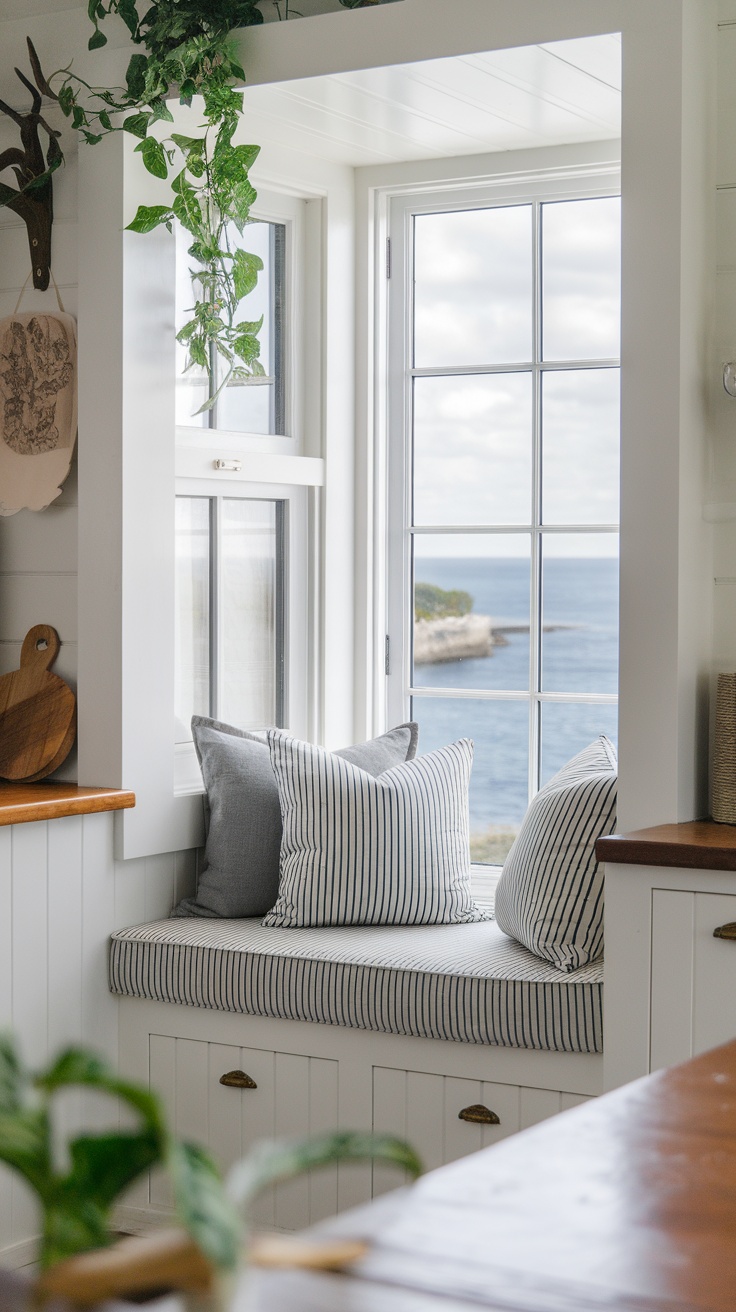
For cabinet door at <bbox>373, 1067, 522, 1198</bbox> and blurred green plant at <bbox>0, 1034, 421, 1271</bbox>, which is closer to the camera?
blurred green plant at <bbox>0, 1034, 421, 1271</bbox>

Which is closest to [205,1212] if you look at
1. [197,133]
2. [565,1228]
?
[565,1228]

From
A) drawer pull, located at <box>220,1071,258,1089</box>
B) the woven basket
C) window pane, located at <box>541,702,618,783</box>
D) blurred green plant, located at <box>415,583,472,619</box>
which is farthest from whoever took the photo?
blurred green plant, located at <box>415,583,472,619</box>

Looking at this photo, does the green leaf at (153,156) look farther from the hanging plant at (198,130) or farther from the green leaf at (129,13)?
the green leaf at (129,13)

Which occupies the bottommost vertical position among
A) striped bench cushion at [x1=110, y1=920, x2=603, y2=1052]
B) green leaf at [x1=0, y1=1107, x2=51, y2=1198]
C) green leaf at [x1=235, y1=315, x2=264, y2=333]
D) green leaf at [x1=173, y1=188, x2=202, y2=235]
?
striped bench cushion at [x1=110, y1=920, x2=603, y2=1052]

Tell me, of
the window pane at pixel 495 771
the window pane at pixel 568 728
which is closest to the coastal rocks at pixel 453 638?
the window pane at pixel 495 771

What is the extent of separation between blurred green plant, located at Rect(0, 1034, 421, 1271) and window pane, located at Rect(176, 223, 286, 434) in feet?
9.90

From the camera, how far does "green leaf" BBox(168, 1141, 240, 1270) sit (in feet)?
1.41

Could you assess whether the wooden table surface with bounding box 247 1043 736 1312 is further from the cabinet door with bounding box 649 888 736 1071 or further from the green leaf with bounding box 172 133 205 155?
the green leaf with bounding box 172 133 205 155

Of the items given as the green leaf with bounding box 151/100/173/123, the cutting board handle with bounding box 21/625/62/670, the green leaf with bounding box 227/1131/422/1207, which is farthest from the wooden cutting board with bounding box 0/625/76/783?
the green leaf with bounding box 227/1131/422/1207

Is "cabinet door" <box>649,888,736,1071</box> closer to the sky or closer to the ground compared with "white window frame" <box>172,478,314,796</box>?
closer to the ground

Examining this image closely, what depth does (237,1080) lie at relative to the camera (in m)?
3.02

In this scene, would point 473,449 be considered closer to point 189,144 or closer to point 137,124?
point 189,144

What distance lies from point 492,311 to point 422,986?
1678 millimetres

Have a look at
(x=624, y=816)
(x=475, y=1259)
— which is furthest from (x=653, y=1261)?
(x=624, y=816)
